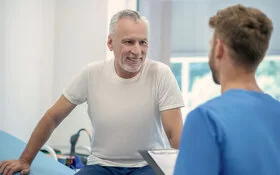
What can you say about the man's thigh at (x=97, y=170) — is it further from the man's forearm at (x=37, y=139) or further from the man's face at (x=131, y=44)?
the man's face at (x=131, y=44)

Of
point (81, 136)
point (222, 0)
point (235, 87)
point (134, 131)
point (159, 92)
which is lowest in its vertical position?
point (81, 136)

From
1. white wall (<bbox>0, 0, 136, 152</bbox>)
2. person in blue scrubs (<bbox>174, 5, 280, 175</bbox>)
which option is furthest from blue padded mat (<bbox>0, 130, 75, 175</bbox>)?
person in blue scrubs (<bbox>174, 5, 280, 175</bbox>)

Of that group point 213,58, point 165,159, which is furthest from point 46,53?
point 213,58

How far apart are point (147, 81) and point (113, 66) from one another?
18 cm

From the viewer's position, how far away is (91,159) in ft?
6.34

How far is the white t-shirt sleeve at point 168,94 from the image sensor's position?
1863mm

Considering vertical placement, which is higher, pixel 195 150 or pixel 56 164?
pixel 195 150

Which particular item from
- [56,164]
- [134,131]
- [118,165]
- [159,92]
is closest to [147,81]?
[159,92]

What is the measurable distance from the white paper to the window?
1536 millimetres

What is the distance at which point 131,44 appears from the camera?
1.91m

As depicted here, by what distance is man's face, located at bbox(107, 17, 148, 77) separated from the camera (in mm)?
1890

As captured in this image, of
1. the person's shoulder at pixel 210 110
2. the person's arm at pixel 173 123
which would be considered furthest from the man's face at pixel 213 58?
the person's arm at pixel 173 123

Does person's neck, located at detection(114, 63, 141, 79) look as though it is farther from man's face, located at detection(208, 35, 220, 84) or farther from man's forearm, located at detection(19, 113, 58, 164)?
man's face, located at detection(208, 35, 220, 84)

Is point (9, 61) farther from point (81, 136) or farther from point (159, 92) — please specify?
point (159, 92)
